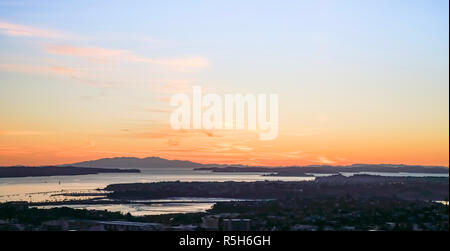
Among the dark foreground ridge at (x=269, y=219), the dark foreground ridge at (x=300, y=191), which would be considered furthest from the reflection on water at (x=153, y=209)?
the dark foreground ridge at (x=300, y=191)

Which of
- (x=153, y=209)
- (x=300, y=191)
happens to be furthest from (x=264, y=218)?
(x=300, y=191)

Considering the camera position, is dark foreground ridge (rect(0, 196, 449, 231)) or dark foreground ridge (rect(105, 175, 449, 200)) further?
dark foreground ridge (rect(105, 175, 449, 200))

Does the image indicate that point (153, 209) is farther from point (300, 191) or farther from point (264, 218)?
point (300, 191)

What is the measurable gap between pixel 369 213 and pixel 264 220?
646cm

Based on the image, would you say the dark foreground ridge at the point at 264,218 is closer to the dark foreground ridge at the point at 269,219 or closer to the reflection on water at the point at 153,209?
the dark foreground ridge at the point at 269,219

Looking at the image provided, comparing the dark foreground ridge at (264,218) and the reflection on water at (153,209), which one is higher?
the dark foreground ridge at (264,218)

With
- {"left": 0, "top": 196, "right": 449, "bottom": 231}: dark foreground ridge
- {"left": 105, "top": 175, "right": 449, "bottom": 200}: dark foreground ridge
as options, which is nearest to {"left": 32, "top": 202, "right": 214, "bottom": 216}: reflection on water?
A: {"left": 0, "top": 196, "right": 449, "bottom": 231}: dark foreground ridge

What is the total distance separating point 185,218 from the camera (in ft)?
109

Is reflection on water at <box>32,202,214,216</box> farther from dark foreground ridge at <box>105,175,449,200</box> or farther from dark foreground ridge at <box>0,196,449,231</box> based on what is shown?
dark foreground ridge at <box>105,175,449,200</box>

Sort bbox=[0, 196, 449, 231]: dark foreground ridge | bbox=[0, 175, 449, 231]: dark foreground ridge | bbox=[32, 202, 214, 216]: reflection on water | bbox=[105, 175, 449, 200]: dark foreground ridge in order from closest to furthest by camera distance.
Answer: bbox=[0, 196, 449, 231]: dark foreground ridge, bbox=[0, 175, 449, 231]: dark foreground ridge, bbox=[32, 202, 214, 216]: reflection on water, bbox=[105, 175, 449, 200]: dark foreground ridge

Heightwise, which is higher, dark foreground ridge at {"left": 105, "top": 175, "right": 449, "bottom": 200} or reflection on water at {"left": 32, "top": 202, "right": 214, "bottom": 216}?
dark foreground ridge at {"left": 105, "top": 175, "right": 449, "bottom": 200}
